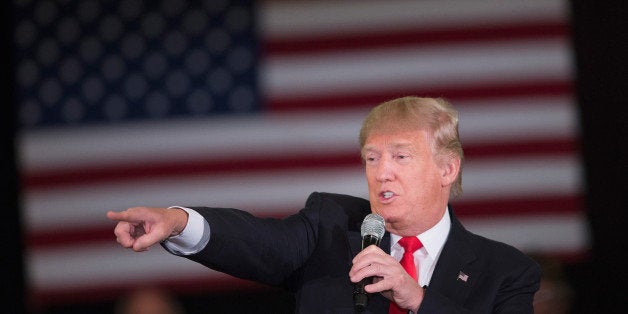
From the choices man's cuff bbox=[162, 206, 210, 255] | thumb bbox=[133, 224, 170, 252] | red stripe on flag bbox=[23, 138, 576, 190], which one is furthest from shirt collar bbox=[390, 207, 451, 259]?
red stripe on flag bbox=[23, 138, 576, 190]

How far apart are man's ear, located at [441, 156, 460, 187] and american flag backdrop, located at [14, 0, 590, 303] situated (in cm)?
246

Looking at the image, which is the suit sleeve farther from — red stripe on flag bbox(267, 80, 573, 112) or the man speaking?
red stripe on flag bbox(267, 80, 573, 112)

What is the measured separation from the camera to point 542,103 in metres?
4.56

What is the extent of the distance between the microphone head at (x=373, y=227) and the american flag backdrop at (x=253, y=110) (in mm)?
2707

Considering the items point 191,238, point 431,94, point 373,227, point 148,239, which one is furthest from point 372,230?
point 431,94

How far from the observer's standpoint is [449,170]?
2.10m

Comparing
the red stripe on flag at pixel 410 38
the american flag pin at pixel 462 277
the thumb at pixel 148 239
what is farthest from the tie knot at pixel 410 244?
the red stripe on flag at pixel 410 38

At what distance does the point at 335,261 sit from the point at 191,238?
38 cm

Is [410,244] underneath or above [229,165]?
above

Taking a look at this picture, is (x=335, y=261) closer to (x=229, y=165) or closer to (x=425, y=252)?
(x=425, y=252)

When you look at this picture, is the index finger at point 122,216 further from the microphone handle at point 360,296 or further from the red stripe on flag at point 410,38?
the red stripe on flag at point 410,38

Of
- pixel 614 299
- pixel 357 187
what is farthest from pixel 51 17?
pixel 614 299

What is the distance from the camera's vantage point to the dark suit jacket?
184 centimetres

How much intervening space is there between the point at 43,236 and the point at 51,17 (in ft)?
3.70
